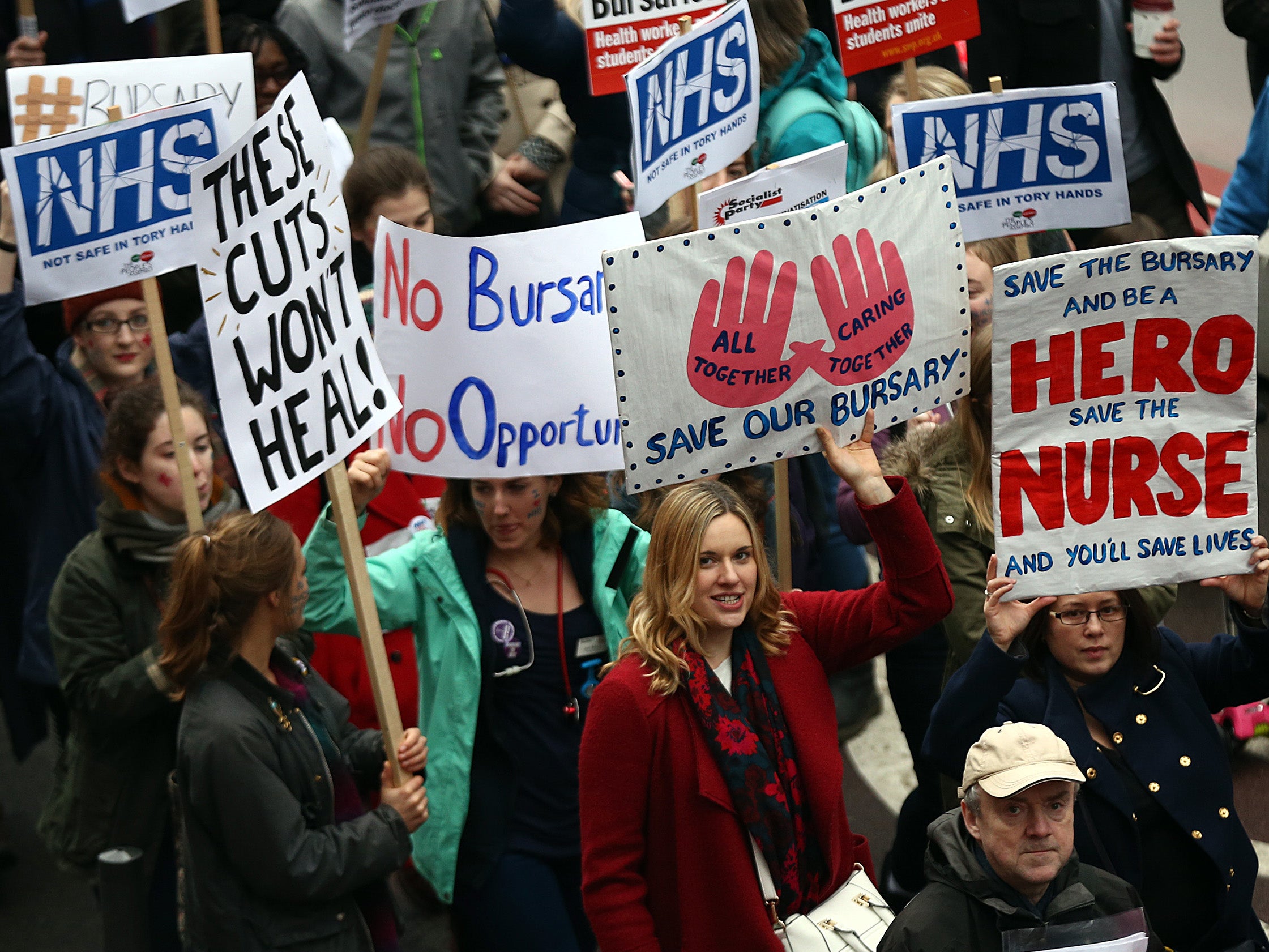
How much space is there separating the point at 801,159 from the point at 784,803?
2287 mm

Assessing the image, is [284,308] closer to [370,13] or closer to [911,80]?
[370,13]

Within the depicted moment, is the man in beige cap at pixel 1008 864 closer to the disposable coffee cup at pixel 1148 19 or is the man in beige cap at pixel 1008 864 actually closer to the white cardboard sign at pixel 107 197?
the white cardboard sign at pixel 107 197

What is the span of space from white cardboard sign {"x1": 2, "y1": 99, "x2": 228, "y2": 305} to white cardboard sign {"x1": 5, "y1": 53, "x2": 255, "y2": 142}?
12.2 inches

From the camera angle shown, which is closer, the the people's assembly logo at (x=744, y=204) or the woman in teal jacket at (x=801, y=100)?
the the people's assembly logo at (x=744, y=204)

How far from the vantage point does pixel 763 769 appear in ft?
12.3

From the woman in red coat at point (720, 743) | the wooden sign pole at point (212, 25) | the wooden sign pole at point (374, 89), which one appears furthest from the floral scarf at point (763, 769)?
the wooden sign pole at point (212, 25)

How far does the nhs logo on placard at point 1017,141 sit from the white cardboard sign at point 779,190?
661 mm

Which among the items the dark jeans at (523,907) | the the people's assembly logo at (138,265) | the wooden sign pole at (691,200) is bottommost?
the dark jeans at (523,907)

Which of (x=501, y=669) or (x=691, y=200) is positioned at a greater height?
(x=691, y=200)

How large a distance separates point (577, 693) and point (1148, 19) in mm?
5228

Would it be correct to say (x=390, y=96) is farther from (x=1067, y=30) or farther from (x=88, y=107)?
(x=1067, y=30)

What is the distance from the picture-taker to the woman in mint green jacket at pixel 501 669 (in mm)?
4402

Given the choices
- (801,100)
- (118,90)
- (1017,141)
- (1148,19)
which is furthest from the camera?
(1148,19)

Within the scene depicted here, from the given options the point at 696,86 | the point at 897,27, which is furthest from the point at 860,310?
the point at 897,27
